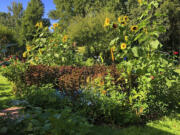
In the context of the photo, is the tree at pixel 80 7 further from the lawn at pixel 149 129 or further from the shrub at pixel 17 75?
the lawn at pixel 149 129

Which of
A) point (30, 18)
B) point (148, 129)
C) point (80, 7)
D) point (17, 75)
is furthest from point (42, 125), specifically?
point (80, 7)

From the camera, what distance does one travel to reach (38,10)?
24.2m

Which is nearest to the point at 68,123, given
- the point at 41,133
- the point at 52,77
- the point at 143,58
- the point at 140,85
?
the point at 41,133

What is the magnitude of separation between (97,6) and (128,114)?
69.1ft

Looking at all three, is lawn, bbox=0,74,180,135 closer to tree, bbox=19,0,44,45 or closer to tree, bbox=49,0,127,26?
tree, bbox=49,0,127,26

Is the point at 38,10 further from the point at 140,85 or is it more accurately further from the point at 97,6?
the point at 140,85

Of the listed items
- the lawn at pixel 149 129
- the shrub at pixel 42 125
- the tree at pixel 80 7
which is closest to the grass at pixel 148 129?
the lawn at pixel 149 129

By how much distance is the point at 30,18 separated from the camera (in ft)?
77.2

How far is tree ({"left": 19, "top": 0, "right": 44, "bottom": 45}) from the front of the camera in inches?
876

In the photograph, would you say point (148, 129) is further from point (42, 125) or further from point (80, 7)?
point (80, 7)

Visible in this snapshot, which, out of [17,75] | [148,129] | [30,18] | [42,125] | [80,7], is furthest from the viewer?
[80,7]

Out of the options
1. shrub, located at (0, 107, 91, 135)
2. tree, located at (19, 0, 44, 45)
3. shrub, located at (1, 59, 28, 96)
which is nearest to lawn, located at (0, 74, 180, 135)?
shrub, located at (0, 107, 91, 135)

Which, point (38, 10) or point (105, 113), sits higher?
point (38, 10)

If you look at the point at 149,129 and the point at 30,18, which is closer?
the point at 149,129
